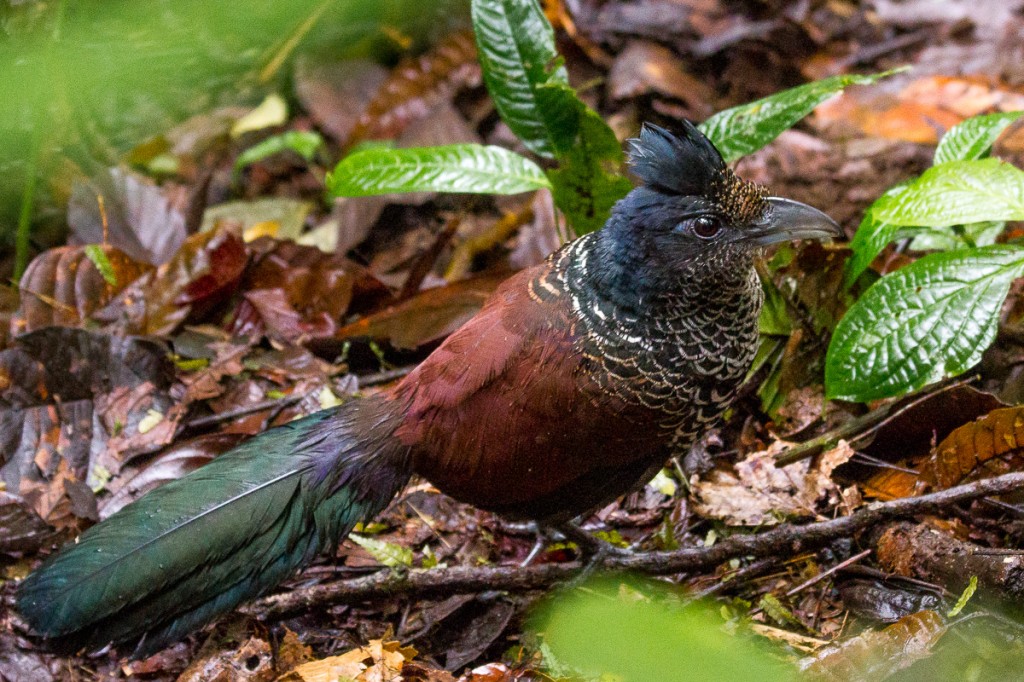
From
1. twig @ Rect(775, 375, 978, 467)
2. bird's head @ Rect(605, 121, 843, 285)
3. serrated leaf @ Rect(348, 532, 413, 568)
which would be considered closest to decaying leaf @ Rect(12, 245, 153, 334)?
serrated leaf @ Rect(348, 532, 413, 568)

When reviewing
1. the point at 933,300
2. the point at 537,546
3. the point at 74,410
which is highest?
the point at 933,300

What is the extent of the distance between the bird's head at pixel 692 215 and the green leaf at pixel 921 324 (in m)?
0.34

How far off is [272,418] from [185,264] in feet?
3.17

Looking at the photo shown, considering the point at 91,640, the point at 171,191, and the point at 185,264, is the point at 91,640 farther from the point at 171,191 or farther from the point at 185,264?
the point at 171,191

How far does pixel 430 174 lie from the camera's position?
3666 mm

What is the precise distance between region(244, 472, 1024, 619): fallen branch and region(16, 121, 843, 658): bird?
0.85 ft

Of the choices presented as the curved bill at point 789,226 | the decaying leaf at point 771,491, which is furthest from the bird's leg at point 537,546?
the curved bill at point 789,226

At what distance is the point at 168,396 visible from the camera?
3957 millimetres

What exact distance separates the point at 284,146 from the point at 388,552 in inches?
118

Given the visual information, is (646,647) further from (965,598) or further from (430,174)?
(430,174)

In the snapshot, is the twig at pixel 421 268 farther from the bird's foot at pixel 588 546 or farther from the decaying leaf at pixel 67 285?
the bird's foot at pixel 588 546

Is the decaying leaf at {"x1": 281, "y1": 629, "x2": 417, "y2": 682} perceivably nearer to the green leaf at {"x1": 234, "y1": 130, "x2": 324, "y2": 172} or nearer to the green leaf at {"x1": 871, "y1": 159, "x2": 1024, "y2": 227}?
the green leaf at {"x1": 871, "y1": 159, "x2": 1024, "y2": 227}

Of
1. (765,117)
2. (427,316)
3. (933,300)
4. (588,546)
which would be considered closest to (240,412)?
(427,316)

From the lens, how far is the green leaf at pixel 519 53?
3.76m
